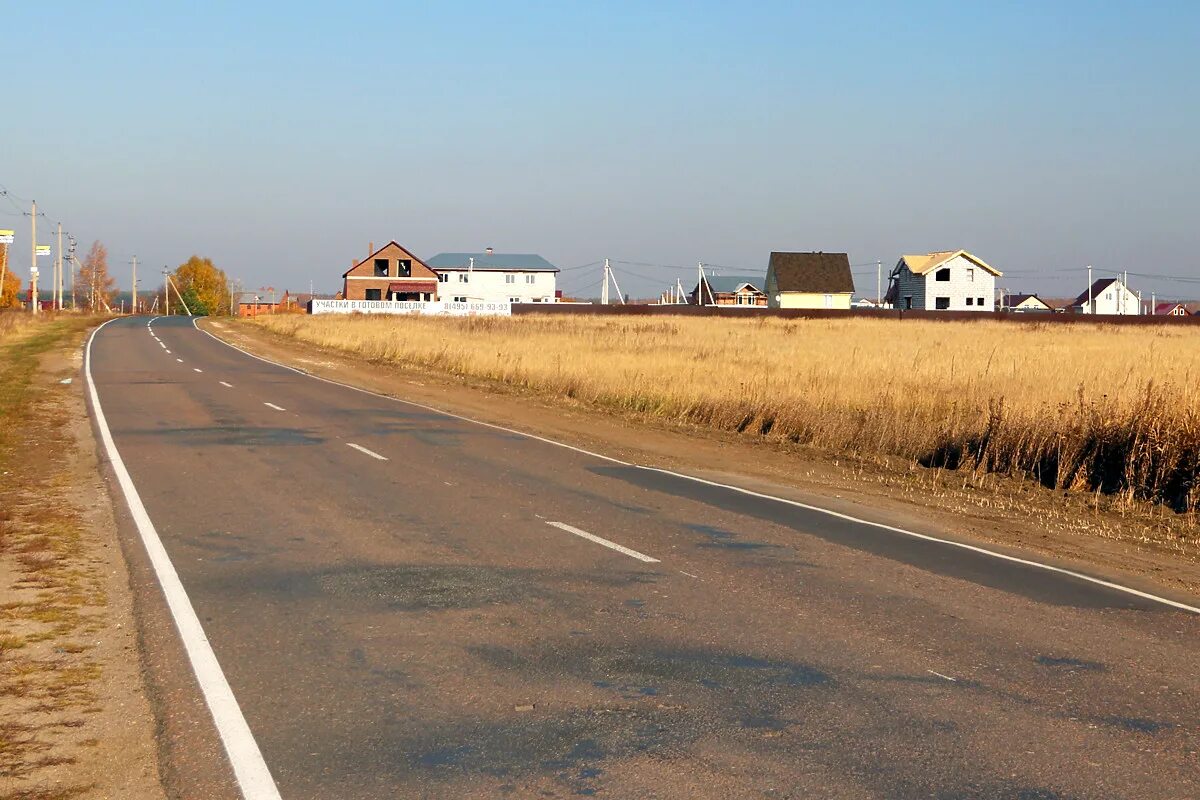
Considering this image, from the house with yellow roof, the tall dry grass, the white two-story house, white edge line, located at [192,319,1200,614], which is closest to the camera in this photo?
white edge line, located at [192,319,1200,614]

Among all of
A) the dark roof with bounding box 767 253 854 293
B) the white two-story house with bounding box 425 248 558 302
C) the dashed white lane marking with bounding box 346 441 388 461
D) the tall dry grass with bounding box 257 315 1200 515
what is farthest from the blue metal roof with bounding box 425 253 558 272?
the dashed white lane marking with bounding box 346 441 388 461

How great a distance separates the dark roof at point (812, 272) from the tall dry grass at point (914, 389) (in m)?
54.8

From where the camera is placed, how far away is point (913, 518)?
44.0 ft

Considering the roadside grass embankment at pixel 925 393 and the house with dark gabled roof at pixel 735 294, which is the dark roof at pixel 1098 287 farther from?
the roadside grass embankment at pixel 925 393

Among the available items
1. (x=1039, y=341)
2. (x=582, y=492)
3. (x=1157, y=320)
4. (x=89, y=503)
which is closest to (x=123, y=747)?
(x=89, y=503)

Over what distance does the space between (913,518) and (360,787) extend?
941 centimetres

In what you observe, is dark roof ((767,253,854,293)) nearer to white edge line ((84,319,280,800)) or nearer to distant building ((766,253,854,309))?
distant building ((766,253,854,309))

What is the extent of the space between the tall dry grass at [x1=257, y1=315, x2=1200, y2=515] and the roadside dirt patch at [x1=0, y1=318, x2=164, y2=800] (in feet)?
38.1

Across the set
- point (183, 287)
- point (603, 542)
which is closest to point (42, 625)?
point (603, 542)

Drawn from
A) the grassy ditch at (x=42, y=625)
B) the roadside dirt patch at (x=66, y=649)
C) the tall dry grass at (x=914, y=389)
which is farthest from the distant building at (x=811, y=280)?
the roadside dirt patch at (x=66, y=649)

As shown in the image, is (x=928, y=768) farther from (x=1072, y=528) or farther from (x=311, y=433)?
(x=311, y=433)

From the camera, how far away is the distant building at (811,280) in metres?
105

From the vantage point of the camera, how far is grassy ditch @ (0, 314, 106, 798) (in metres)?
5.58

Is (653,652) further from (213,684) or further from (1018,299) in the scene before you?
(1018,299)
